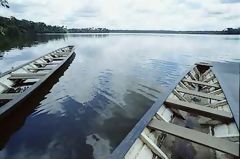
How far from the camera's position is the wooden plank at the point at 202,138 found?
13.0 feet

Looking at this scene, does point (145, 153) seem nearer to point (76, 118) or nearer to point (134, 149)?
point (134, 149)

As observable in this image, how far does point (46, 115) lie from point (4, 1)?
12001 millimetres

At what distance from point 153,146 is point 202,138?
93cm

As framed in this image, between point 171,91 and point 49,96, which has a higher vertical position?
point 171,91

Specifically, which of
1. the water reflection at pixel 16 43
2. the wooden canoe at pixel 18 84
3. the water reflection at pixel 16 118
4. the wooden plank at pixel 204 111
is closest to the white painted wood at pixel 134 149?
the wooden plank at pixel 204 111

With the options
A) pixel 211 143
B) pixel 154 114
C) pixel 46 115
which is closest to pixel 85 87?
pixel 46 115

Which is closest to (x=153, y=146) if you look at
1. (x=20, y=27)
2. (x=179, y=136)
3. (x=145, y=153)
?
(x=145, y=153)

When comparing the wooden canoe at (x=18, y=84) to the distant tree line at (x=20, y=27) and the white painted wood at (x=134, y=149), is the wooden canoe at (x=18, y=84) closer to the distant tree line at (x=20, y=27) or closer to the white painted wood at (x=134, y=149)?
the white painted wood at (x=134, y=149)

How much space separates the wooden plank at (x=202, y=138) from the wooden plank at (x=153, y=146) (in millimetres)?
373

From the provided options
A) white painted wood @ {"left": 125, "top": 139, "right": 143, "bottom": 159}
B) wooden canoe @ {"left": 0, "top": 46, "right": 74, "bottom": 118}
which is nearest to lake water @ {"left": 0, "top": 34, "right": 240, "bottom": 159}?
wooden canoe @ {"left": 0, "top": 46, "right": 74, "bottom": 118}

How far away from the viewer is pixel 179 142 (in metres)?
5.20

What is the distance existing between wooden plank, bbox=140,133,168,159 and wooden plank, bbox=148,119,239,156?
0.37 meters

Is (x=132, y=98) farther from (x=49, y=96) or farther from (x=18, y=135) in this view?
(x=18, y=135)

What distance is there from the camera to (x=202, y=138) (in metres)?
4.33
